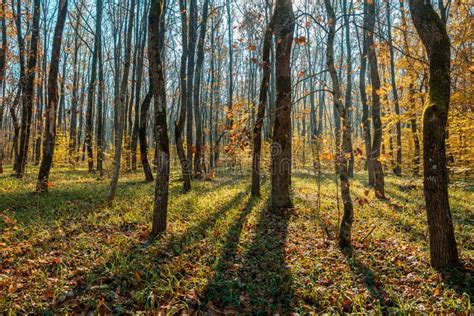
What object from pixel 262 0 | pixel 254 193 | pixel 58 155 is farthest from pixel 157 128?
pixel 58 155

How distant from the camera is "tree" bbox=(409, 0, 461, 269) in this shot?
487 centimetres

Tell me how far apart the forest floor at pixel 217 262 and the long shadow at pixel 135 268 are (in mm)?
19

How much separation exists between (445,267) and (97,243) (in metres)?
6.49

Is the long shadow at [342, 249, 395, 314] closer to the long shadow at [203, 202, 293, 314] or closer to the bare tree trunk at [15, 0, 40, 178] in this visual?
the long shadow at [203, 202, 293, 314]

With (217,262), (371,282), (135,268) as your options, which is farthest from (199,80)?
(371,282)

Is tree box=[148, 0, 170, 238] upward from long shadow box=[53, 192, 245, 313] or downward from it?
upward

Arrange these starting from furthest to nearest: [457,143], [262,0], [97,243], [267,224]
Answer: [262,0], [457,143], [267,224], [97,243]

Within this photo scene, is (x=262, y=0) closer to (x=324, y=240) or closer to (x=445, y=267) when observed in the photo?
(x=324, y=240)

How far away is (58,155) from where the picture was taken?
23.2m

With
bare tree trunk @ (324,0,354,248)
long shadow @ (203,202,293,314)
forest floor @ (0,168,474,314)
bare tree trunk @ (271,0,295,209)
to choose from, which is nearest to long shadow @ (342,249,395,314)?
forest floor @ (0,168,474,314)

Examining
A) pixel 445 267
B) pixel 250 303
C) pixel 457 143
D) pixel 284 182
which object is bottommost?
pixel 250 303

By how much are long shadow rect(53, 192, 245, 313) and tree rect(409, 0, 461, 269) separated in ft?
14.3

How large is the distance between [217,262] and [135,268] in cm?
144

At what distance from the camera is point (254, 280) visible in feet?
16.3
